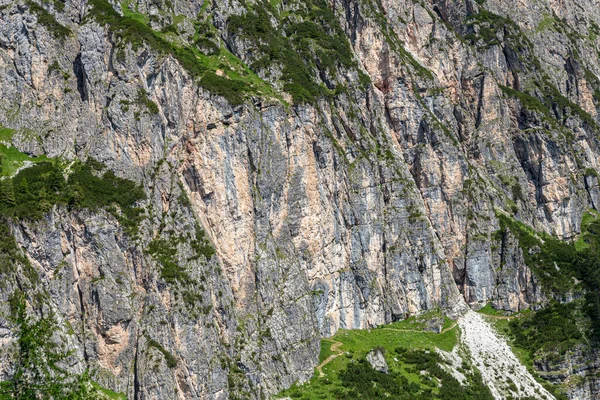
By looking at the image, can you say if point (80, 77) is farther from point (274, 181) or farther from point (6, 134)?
point (274, 181)

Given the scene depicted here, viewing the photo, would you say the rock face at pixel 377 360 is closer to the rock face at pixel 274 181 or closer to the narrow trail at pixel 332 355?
the narrow trail at pixel 332 355

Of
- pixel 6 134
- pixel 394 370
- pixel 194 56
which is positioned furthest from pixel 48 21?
pixel 394 370

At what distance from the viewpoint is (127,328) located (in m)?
86.0

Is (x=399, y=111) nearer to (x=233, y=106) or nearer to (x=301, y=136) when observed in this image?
(x=301, y=136)

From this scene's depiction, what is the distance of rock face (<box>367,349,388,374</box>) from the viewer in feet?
337

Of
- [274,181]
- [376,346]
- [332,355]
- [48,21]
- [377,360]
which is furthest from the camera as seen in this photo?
[376,346]

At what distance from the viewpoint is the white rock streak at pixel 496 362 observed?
108750 mm

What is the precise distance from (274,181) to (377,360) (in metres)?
35.5

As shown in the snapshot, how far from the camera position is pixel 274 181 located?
10888 centimetres

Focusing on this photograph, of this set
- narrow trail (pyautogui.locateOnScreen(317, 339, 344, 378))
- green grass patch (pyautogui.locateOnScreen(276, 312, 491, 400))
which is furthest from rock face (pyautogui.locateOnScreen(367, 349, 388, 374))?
narrow trail (pyautogui.locateOnScreen(317, 339, 344, 378))

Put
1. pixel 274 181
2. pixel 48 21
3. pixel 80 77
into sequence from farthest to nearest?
pixel 274 181, pixel 48 21, pixel 80 77

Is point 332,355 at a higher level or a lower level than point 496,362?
higher

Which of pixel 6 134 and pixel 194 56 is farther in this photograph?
pixel 194 56

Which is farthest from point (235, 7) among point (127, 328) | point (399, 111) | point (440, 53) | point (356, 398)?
point (356, 398)
